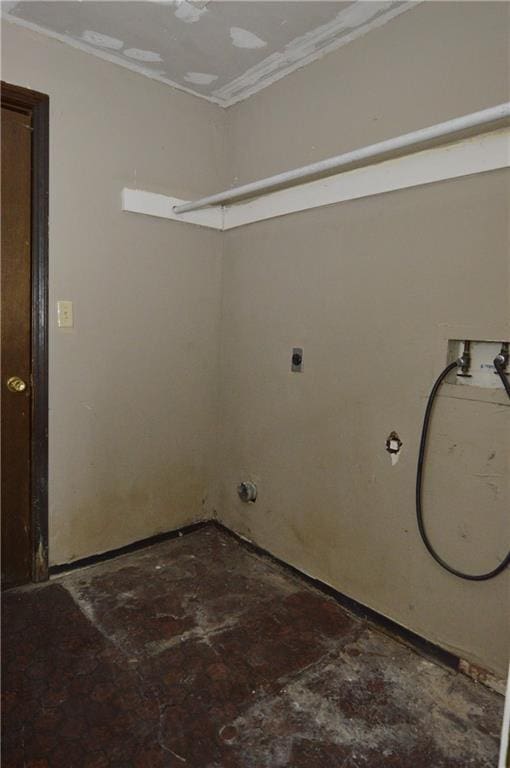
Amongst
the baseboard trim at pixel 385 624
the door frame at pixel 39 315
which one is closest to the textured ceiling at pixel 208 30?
the door frame at pixel 39 315

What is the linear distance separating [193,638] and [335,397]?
126 cm

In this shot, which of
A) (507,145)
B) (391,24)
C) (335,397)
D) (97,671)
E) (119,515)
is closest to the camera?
(507,145)

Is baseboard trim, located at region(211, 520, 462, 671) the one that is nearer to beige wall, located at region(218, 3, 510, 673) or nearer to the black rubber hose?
beige wall, located at region(218, 3, 510, 673)

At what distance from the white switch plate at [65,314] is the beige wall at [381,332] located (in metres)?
0.98

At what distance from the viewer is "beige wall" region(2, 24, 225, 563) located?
234 centimetres

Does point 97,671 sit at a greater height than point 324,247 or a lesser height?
lesser

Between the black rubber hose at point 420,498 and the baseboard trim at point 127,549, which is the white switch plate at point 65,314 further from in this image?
the black rubber hose at point 420,498

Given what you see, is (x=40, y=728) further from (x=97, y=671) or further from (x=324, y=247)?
(x=324, y=247)

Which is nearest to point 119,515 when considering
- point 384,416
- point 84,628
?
point 84,628

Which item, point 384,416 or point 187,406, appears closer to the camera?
point 384,416

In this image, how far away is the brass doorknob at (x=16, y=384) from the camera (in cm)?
228

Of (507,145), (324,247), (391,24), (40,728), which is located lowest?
(40,728)

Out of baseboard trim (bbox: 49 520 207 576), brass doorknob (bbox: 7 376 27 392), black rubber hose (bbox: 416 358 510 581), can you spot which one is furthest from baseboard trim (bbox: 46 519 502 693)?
brass doorknob (bbox: 7 376 27 392)

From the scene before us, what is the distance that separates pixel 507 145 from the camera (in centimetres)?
→ 165
